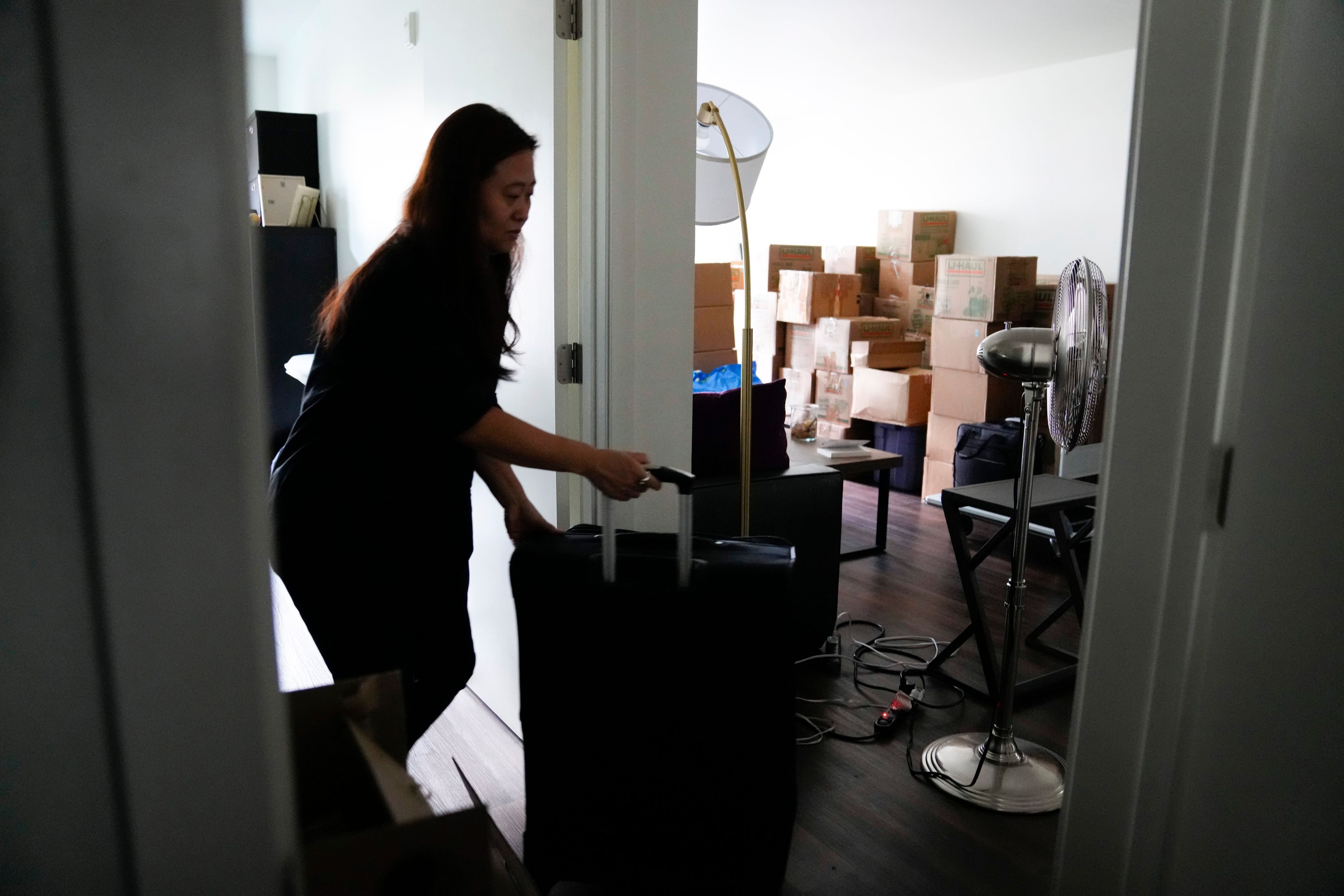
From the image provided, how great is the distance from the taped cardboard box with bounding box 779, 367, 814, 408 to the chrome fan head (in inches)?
142

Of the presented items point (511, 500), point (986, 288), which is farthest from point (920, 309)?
point (511, 500)

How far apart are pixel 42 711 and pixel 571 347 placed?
5.48 feet

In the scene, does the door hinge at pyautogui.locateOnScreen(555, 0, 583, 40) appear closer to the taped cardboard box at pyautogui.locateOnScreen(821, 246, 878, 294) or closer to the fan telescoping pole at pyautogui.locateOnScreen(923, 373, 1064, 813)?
the fan telescoping pole at pyautogui.locateOnScreen(923, 373, 1064, 813)

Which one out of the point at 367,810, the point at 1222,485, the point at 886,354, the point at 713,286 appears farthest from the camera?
the point at 886,354

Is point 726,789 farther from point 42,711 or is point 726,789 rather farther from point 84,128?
point 84,128

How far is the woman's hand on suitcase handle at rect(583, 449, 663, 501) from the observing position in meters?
1.48

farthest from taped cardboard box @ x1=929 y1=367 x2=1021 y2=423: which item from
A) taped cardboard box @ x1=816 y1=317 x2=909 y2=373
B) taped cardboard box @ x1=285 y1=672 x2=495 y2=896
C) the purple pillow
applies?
taped cardboard box @ x1=285 y1=672 x2=495 y2=896

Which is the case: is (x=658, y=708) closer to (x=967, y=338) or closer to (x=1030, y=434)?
(x=1030, y=434)

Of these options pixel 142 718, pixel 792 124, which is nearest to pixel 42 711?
pixel 142 718

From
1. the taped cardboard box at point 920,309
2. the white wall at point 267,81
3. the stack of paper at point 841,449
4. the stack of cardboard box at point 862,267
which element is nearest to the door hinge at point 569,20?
the stack of paper at point 841,449

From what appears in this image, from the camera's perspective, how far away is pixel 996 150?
6172 millimetres

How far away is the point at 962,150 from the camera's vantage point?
6.41 meters

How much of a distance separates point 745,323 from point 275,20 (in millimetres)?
4080

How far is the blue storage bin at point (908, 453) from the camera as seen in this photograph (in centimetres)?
532
